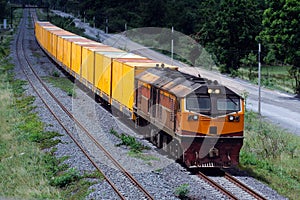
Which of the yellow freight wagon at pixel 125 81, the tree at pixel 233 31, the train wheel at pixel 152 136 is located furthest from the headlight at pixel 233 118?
the tree at pixel 233 31

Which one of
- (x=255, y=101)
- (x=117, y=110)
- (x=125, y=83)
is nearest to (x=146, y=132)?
(x=125, y=83)

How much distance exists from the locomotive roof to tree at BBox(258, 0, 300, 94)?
21.8 meters

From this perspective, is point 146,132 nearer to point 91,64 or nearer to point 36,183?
point 36,183

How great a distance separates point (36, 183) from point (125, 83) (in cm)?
886

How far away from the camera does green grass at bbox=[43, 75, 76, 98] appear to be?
112ft

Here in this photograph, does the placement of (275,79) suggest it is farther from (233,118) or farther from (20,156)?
(20,156)

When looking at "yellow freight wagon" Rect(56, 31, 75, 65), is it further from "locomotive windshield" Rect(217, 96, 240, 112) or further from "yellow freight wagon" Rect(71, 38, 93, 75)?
"locomotive windshield" Rect(217, 96, 240, 112)

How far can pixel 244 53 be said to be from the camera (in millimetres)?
59875

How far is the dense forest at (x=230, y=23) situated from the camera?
42.0m

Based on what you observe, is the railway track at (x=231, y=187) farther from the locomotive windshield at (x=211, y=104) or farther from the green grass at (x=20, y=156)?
the green grass at (x=20, y=156)

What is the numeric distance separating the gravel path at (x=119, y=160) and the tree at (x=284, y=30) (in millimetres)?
18606

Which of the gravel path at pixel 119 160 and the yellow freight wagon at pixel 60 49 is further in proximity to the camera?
the yellow freight wagon at pixel 60 49

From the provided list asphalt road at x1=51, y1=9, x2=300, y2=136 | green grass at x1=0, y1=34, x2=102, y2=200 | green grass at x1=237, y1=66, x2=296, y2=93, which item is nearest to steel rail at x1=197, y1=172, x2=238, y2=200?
green grass at x1=0, y1=34, x2=102, y2=200

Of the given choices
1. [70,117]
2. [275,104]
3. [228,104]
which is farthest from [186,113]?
[275,104]
